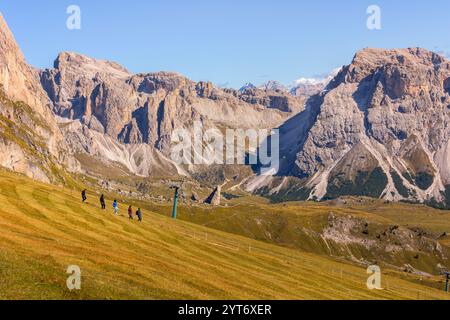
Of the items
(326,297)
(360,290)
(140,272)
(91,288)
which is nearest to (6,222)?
(140,272)

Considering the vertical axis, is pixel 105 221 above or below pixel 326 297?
above

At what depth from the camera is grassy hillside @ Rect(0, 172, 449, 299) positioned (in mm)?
40781

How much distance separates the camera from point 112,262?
50.9 m

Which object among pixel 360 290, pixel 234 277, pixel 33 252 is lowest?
pixel 360 290

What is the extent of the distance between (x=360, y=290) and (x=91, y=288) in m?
59.5

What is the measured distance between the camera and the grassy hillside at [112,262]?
40781 millimetres

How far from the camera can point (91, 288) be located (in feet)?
131

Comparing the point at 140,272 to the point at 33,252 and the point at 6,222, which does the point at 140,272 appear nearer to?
the point at 33,252

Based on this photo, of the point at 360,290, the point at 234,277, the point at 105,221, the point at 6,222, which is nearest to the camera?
the point at 6,222

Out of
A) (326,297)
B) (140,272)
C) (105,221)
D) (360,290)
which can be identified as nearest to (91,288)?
(140,272)
